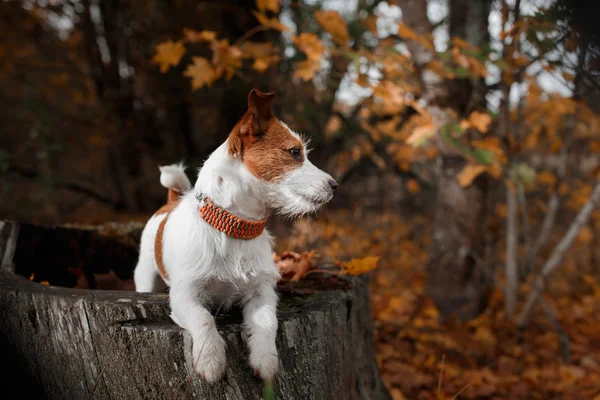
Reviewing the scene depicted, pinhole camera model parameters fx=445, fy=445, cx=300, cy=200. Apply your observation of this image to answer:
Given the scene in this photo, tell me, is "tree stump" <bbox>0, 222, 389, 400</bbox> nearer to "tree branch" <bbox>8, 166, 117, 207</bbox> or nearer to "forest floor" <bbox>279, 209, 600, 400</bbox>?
"forest floor" <bbox>279, 209, 600, 400</bbox>

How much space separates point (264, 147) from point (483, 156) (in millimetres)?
1603

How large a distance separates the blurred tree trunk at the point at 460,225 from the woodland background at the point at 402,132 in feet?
0.06

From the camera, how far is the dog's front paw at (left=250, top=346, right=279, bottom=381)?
146 centimetres

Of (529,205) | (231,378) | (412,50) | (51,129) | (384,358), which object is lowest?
(51,129)

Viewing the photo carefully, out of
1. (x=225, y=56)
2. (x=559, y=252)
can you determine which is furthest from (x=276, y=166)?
(x=559, y=252)

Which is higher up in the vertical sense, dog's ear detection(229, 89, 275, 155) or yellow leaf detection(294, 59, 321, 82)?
yellow leaf detection(294, 59, 321, 82)

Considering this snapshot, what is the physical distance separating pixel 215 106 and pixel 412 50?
2.97 meters

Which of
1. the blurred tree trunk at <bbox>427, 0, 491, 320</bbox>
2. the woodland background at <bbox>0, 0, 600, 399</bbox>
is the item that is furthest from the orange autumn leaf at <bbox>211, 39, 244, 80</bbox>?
the blurred tree trunk at <bbox>427, 0, 491, 320</bbox>

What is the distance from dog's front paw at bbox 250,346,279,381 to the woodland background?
32.3 inches

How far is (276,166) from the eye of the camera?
1.61 metres

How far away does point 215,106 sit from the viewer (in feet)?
18.9

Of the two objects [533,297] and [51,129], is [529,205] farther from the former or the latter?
[51,129]

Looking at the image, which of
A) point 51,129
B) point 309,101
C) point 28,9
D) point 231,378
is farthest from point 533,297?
point 28,9

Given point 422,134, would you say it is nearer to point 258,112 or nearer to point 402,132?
point 258,112
